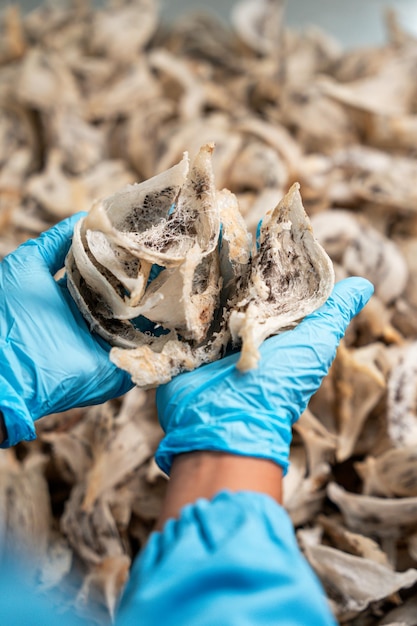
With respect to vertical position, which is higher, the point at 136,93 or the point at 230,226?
the point at 136,93

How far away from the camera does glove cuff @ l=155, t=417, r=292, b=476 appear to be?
2.27 ft

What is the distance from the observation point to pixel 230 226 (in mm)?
898

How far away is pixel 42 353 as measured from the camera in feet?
2.95

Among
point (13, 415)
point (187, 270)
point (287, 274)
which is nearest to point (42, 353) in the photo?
point (13, 415)

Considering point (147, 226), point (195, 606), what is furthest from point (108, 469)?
point (195, 606)

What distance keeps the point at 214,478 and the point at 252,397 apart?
16 cm

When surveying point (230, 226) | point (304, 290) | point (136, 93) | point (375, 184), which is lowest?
point (375, 184)

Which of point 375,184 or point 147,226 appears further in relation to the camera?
point 375,184

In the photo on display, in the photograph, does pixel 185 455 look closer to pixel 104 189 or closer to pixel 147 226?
pixel 147 226

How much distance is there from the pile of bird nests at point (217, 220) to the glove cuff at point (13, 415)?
0.19 m

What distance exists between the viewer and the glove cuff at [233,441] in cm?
69

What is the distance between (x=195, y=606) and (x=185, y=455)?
229mm

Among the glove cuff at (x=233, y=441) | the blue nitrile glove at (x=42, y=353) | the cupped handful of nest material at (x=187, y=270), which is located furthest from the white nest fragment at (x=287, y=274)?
the blue nitrile glove at (x=42, y=353)

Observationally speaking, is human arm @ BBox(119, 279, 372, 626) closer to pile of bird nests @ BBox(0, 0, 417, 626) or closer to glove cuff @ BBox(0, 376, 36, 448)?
pile of bird nests @ BBox(0, 0, 417, 626)
